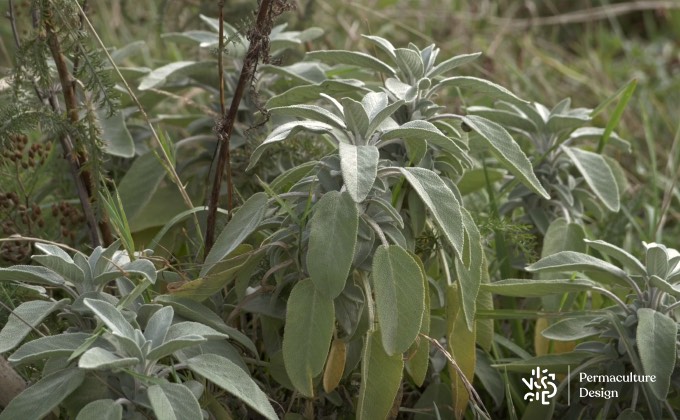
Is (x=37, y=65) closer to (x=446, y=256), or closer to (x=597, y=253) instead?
(x=446, y=256)

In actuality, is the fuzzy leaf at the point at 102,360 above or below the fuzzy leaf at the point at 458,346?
above

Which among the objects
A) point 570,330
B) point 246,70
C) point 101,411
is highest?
point 246,70

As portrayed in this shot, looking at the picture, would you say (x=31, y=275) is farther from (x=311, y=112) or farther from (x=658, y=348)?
(x=658, y=348)

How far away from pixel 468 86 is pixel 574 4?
106 inches

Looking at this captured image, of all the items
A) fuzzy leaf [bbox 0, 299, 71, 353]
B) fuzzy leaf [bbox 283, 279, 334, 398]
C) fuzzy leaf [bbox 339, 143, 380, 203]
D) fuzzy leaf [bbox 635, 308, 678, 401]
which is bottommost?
fuzzy leaf [bbox 635, 308, 678, 401]

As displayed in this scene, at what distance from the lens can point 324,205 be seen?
1.23m

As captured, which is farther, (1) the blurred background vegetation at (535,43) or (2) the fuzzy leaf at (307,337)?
(1) the blurred background vegetation at (535,43)

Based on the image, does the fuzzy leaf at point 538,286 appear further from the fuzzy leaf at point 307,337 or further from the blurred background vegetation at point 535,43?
the blurred background vegetation at point 535,43

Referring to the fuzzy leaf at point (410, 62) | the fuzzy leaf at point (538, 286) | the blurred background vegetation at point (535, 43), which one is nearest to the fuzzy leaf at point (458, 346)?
the fuzzy leaf at point (538, 286)

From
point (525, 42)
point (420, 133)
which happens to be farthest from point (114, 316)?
point (525, 42)

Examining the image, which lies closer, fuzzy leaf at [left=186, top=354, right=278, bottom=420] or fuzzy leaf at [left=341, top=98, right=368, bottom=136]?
fuzzy leaf at [left=186, top=354, right=278, bottom=420]

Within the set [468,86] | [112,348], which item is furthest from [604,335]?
[112,348]

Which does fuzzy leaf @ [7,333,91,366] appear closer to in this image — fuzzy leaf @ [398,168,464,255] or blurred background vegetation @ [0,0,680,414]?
fuzzy leaf @ [398,168,464,255]

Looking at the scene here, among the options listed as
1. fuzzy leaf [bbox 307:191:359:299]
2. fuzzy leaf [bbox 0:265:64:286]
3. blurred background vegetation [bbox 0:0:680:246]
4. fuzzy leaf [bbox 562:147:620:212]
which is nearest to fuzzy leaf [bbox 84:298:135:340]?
fuzzy leaf [bbox 0:265:64:286]
